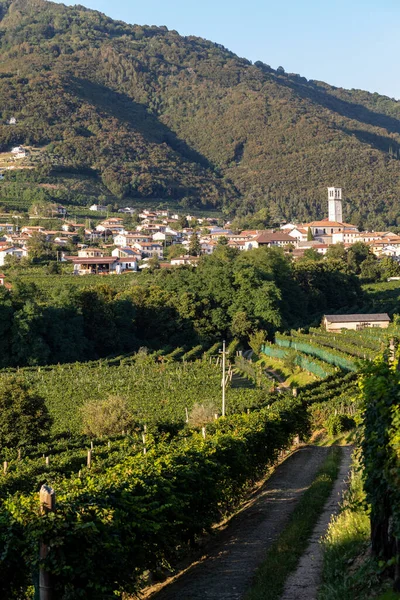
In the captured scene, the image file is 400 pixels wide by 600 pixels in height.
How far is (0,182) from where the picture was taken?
511 feet

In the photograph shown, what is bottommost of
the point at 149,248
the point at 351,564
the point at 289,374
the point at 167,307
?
the point at 289,374

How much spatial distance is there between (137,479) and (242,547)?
8.49 ft

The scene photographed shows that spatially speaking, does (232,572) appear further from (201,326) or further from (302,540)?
(201,326)

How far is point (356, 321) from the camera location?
2618 inches

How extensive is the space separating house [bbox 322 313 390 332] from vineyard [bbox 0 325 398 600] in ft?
84.5

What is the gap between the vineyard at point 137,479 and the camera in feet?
30.4

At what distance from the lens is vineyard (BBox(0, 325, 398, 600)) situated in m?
9.27

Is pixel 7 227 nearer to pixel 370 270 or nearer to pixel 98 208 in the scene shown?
pixel 98 208

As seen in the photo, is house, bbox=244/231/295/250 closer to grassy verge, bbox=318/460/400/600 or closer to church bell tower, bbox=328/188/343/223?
church bell tower, bbox=328/188/343/223

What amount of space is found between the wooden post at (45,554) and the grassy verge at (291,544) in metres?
3.04

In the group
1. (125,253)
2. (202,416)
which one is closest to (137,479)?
(202,416)

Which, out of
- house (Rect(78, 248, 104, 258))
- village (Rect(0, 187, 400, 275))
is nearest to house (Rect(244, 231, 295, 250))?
village (Rect(0, 187, 400, 275))

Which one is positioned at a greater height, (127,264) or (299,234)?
(299,234)

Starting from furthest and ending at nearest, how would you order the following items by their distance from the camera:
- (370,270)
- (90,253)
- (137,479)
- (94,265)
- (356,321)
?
(90,253) → (370,270) → (94,265) → (356,321) → (137,479)
